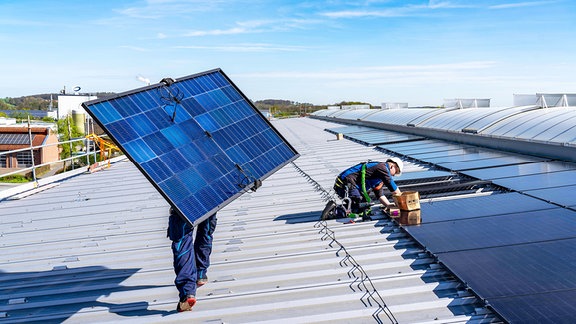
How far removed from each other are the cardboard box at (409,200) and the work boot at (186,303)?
166 inches

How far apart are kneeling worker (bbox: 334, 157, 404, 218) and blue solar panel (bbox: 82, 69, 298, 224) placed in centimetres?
106

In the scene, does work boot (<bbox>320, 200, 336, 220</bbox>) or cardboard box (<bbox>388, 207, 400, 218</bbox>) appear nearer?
cardboard box (<bbox>388, 207, 400, 218</bbox>)

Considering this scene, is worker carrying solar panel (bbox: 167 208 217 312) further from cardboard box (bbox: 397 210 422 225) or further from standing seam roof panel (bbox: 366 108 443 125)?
standing seam roof panel (bbox: 366 108 443 125)

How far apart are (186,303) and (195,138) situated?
233cm

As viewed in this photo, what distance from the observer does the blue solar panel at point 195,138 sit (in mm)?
6082

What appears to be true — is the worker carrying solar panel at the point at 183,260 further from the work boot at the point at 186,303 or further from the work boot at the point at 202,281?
the work boot at the point at 202,281

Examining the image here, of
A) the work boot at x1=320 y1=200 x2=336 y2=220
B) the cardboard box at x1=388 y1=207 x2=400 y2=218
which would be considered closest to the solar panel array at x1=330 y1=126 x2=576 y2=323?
the cardboard box at x1=388 y1=207 x2=400 y2=218

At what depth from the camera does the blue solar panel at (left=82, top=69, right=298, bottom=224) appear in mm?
6082

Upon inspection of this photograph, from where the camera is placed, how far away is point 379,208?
9.88 m

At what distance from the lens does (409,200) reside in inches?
351

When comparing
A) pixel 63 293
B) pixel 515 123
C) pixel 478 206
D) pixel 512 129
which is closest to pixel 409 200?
pixel 478 206

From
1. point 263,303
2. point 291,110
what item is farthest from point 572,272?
point 291,110

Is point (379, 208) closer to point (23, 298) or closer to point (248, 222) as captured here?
point (248, 222)

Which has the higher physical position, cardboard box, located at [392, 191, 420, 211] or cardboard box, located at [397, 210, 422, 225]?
cardboard box, located at [392, 191, 420, 211]
